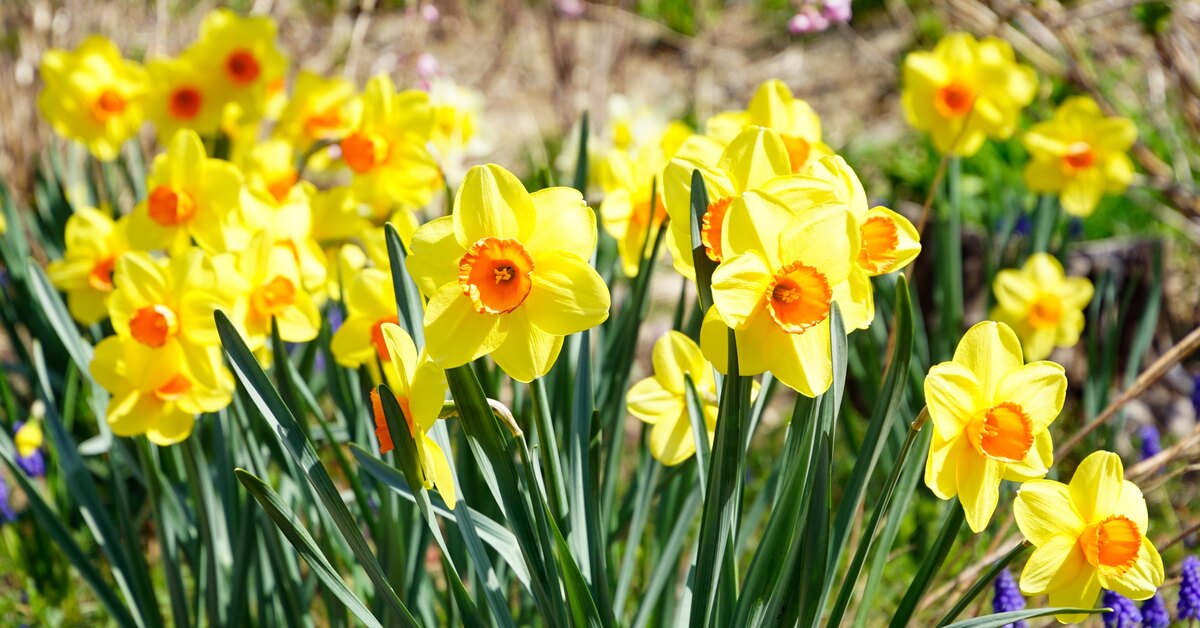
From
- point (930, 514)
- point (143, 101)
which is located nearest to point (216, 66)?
point (143, 101)

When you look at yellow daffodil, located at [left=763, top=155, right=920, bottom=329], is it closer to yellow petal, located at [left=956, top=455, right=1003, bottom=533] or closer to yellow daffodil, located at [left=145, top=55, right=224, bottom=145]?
yellow petal, located at [left=956, top=455, right=1003, bottom=533]

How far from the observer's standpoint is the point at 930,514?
2.46 m

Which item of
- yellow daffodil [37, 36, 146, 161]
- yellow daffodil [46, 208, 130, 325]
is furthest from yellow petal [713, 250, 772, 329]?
yellow daffodil [37, 36, 146, 161]

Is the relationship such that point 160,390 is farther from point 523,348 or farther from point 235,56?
point 235,56

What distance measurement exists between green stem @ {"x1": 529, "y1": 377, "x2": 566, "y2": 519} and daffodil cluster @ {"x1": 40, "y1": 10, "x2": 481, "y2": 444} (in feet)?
0.63

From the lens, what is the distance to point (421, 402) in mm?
1027

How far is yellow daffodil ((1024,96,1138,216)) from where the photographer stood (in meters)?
2.46

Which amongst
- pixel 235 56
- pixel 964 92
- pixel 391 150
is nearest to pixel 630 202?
pixel 391 150

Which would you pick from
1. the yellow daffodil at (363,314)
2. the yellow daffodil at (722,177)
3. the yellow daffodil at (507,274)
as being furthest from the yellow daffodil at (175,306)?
the yellow daffodil at (722,177)

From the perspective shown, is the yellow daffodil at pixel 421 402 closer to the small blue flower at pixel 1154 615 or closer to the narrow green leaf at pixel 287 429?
the narrow green leaf at pixel 287 429

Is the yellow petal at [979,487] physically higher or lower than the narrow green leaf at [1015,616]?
higher

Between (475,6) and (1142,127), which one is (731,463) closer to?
(1142,127)

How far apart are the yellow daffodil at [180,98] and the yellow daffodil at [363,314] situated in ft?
3.91

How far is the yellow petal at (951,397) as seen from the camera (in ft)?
3.44
